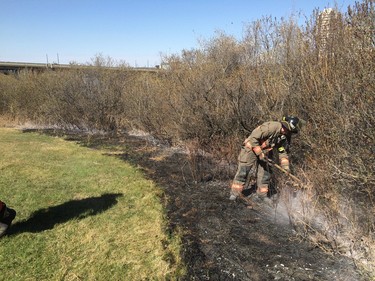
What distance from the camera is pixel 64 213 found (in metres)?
5.48

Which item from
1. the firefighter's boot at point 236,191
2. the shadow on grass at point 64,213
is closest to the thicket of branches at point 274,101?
the firefighter's boot at point 236,191

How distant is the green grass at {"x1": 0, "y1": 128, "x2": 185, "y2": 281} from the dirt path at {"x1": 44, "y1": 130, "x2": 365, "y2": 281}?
0.92 feet

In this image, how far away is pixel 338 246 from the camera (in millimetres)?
4219

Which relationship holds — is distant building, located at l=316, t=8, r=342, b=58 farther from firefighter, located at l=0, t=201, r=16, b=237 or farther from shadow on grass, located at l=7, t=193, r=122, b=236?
firefighter, located at l=0, t=201, r=16, b=237

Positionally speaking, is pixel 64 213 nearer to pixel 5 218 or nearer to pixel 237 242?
pixel 5 218

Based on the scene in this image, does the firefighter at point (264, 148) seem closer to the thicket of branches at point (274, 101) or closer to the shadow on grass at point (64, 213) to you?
the thicket of branches at point (274, 101)

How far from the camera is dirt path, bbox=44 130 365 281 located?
387cm

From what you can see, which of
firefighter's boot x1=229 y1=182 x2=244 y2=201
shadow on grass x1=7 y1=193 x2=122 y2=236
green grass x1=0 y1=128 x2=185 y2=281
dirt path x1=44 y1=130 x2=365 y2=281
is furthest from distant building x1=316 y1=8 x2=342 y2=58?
shadow on grass x1=7 y1=193 x2=122 y2=236

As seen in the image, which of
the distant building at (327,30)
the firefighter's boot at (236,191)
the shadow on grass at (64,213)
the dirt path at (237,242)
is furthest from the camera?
the firefighter's boot at (236,191)

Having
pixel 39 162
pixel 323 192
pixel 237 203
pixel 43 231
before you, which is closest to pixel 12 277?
pixel 43 231

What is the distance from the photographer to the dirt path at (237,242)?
3867mm

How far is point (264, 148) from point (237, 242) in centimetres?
205

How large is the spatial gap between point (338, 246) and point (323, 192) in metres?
0.93

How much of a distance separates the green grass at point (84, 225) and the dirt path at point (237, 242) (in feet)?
0.92
